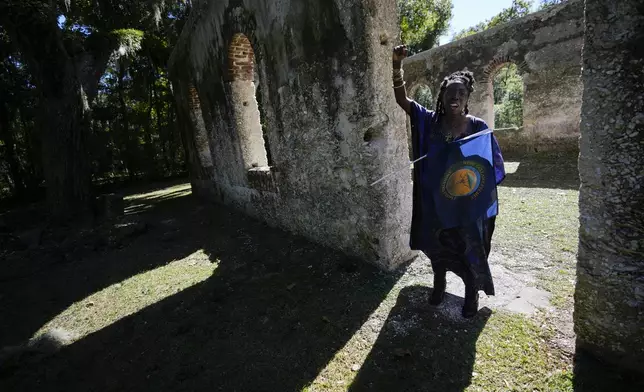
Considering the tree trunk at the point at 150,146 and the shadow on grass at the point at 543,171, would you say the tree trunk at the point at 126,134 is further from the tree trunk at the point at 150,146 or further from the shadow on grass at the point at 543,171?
the shadow on grass at the point at 543,171

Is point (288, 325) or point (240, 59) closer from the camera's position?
point (288, 325)

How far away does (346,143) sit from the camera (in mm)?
3641

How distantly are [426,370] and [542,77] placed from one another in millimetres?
9352

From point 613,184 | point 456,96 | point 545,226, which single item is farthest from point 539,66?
point 613,184

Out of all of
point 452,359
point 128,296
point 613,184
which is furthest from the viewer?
point 128,296

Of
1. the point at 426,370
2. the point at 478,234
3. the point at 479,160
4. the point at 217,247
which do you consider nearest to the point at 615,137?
the point at 479,160

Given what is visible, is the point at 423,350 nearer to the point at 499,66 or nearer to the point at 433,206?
the point at 433,206

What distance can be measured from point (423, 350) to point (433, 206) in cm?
110

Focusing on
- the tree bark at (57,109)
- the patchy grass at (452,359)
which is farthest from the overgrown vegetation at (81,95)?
the patchy grass at (452,359)

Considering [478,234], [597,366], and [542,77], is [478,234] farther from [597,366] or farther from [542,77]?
[542,77]

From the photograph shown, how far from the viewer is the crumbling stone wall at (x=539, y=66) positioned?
7969 mm

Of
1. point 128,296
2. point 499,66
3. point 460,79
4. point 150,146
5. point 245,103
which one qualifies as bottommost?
point 128,296

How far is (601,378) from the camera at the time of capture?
187 cm

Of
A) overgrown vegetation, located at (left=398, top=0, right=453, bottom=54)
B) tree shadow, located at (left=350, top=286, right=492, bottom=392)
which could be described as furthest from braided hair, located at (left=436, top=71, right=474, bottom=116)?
overgrown vegetation, located at (left=398, top=0, right=453, bottom=54)
